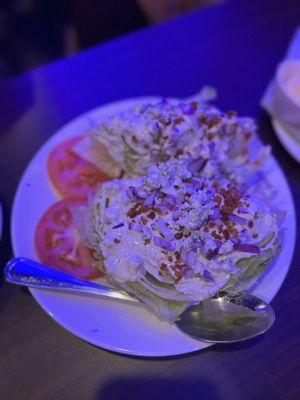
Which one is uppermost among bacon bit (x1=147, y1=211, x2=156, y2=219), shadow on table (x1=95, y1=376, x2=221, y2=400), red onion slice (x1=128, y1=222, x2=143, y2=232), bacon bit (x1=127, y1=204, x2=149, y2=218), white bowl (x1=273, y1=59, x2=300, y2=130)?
white bowl (x1=273, y1=59, x2=300, y2=130)

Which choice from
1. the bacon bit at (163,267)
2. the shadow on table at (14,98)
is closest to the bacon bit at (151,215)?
the bacon bit at (163,267)

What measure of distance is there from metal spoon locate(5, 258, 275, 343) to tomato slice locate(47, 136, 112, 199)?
40 centimetres

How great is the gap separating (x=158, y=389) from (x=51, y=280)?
0.49 metres

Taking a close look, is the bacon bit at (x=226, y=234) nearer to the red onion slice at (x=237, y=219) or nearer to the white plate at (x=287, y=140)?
the red onion slice at (x=237, y=219)

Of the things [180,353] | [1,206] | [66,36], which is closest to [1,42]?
[66,36]

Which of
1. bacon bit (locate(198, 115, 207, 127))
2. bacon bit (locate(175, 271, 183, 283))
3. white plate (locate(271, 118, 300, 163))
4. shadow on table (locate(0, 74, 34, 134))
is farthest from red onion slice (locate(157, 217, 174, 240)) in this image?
shadow on table (locate(0, 74, 34, 134))

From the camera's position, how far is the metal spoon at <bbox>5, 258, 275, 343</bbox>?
3.79ft

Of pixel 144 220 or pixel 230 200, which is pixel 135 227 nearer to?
pixel 144 220

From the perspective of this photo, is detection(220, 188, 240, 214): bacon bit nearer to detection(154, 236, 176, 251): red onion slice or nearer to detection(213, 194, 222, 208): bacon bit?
detection(213, 194, 222, 208): bacon bit

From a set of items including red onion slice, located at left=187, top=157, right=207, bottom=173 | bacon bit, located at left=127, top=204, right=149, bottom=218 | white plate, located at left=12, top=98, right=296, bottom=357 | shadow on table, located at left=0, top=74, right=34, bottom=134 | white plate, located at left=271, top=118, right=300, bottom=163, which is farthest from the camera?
shadow on table, located at left=0, top=74, right=34, bottom=134

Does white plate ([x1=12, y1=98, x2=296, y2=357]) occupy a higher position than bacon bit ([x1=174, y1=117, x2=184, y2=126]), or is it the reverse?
bacon bit ([x1=174, y1=117, x2=184, y2=126])

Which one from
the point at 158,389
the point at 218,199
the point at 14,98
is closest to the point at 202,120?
the point at 218,199

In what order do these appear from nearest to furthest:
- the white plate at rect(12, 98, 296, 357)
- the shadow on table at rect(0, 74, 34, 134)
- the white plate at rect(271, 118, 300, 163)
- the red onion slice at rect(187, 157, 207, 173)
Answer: the white plate at rect(12, 98, 296, 357) < the red onion slice at rect(187, 157, 207, 173) < the white plate at rect(271, 118, 300, 163) < the shadow on table at rect(0, 74, 34, 134)

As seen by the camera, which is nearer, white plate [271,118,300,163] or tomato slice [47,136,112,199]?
tomato slice [47,136,112,199]
